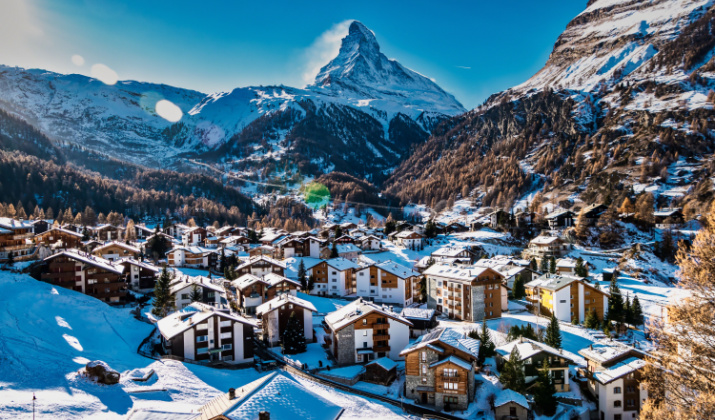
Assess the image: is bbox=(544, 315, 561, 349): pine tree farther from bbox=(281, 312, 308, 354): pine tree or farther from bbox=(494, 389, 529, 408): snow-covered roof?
bbox=(281, 312, 308, 354): pine tree

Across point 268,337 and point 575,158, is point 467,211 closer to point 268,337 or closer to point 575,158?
point 575,158

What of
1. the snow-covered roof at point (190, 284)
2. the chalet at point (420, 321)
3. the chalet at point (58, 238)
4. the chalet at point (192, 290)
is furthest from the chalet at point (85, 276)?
the chalet at point (420, 321)

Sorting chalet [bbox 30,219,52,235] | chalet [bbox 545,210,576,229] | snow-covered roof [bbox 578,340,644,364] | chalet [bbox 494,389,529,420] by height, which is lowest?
chalet [bbox 494,389,529,420]

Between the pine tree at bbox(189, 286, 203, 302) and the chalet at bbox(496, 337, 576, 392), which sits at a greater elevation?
the pine tree at bbox(189, 286, 203, 302)

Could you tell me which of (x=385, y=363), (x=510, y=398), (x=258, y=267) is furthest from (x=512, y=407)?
(x=258, y=267)

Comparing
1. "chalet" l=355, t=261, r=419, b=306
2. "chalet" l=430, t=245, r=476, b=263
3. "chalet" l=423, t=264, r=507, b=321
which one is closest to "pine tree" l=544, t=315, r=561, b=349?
"chalet" l=423, t=264, r=507, b=321

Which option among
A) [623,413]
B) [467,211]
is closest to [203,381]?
[623,413]
